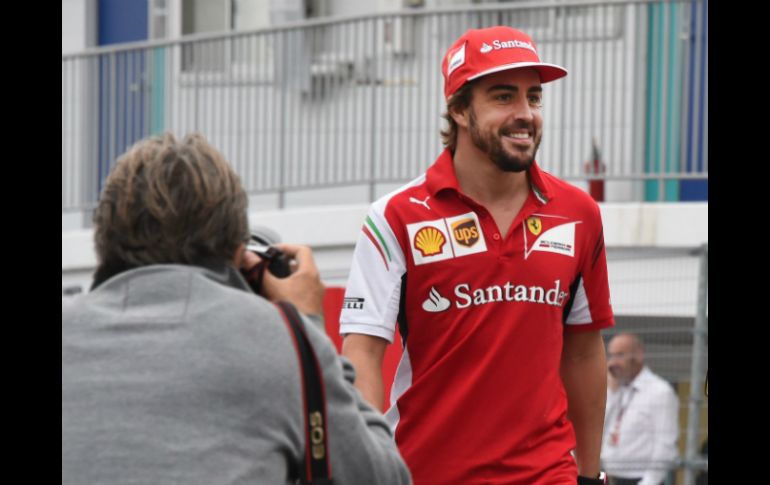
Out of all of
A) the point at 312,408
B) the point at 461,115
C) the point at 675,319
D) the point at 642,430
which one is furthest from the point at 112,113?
the point at 312,408

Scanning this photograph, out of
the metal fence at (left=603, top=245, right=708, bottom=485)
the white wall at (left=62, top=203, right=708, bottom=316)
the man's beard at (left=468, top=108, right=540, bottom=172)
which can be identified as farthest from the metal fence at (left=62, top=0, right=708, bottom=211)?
the man's beard at (left=468, top=108, right=540, bottom=172)

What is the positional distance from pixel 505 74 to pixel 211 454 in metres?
2.36

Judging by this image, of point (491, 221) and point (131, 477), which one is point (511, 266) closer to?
point (491, 221)

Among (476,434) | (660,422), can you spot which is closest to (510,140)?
(476,434)

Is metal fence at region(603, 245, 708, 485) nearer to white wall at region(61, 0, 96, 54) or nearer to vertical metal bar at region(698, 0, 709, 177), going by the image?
vertical metal bar at region(698, 0, 709, 177)

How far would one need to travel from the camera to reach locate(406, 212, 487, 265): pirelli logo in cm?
527

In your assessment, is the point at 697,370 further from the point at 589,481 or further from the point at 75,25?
the point at 75,25

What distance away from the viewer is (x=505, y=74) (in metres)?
5.41

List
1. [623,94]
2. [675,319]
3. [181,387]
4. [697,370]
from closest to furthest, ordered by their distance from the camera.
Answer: [181,387], [697,370], [675,319], [623,94]

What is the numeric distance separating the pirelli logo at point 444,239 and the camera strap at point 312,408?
1747 mm

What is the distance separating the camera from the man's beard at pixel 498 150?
211 inches

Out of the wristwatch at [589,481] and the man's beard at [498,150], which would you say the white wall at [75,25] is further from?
the wristwatch at [589,481]

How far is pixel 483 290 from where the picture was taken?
17.1ft

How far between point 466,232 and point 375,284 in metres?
0.35
